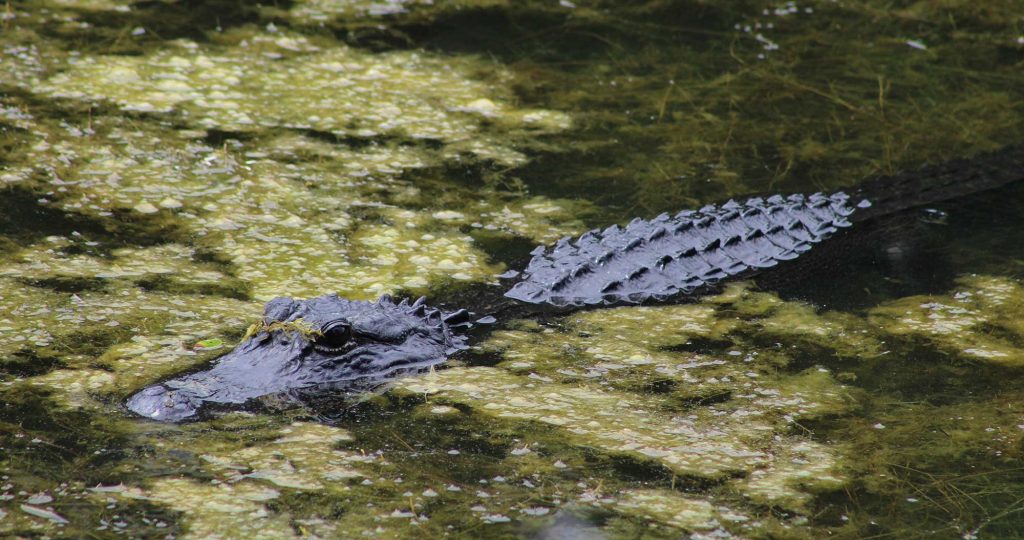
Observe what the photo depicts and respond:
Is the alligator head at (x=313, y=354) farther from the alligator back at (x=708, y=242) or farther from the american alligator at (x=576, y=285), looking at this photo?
the alligator back at (x=708, y=242)

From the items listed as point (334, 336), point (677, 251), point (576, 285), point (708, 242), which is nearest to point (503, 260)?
point (576, 285)

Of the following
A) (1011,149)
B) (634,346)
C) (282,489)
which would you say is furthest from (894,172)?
(282,489)

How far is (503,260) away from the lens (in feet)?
14.6

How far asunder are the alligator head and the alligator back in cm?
59

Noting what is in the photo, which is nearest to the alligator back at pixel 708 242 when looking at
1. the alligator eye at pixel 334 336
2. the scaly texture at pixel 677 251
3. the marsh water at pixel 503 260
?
the scaly texture at pixel 677 251

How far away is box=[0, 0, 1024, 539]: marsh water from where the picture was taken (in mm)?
2834

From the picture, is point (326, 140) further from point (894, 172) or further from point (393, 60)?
point (894, 172)

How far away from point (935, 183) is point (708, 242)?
140 cm

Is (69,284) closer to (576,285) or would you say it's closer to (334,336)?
(334,336)

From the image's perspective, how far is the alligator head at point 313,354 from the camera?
3.19 metres

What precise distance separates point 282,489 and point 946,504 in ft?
5.87

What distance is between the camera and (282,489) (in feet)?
9.16

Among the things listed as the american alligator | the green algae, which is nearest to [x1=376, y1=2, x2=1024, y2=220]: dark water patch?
the american alligator

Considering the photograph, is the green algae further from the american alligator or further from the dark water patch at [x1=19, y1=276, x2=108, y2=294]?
the dark water patch at [x1=19, y1=276, x2=108, y2=294]
